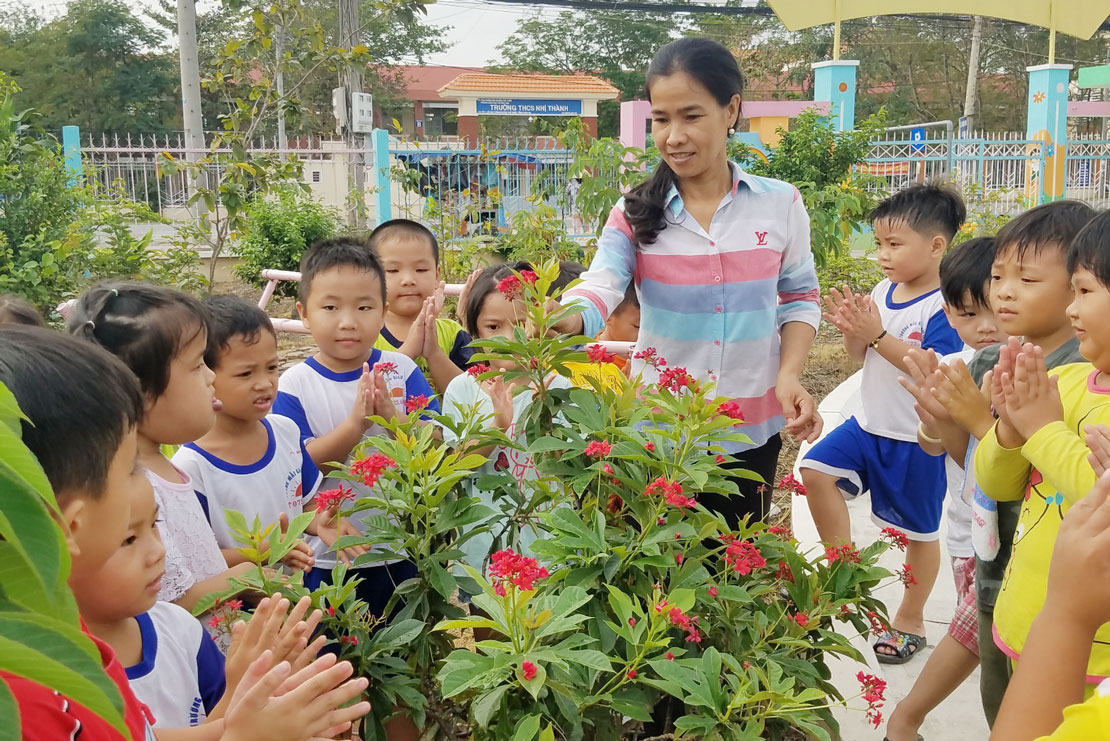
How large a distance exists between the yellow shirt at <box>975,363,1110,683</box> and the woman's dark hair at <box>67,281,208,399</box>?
157cm

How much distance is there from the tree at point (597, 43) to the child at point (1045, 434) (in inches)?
1494

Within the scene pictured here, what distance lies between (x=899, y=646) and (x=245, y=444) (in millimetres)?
2010

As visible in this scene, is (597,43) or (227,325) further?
(597,43)

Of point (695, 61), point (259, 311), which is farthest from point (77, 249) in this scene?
point (695, 61)

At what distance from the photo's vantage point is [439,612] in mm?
1734

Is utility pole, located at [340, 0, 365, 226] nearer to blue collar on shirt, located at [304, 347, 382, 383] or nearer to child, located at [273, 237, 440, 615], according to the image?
child, located at [273, 237, 440, 615]

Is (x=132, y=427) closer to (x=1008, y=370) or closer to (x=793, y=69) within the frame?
(x=1008, y=370)

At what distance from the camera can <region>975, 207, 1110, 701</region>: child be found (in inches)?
57.9

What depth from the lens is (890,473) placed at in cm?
296

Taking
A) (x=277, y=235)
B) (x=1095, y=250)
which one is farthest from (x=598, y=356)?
(x=277, y=235)

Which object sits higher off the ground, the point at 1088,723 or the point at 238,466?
the point at 1088,723

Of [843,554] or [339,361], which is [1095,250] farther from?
[339,361]

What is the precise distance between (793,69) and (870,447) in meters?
35.7

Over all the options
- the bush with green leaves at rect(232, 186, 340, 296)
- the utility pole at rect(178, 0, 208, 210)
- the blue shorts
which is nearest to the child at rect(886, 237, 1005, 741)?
the blue shorts
